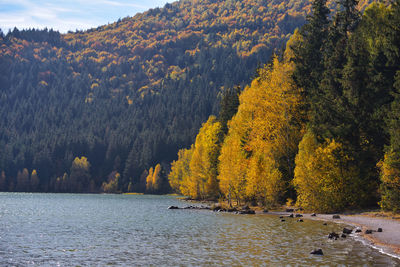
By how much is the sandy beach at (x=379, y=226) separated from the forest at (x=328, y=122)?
9.23ft

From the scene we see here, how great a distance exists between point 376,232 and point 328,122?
21247 millimetres

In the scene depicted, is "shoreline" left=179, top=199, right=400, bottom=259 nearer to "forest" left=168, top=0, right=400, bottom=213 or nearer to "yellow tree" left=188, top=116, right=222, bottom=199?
"forest" left=168, top=0, right=400, bottom=213

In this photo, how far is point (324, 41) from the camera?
212 feet

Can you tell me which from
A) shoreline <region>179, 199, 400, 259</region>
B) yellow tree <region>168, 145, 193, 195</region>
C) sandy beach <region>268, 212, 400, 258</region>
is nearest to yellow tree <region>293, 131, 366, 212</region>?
shoreline <region>179, 199, 400, 259</region>

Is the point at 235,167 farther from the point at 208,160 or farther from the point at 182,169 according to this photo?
the point at 182,169

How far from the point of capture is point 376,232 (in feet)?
109

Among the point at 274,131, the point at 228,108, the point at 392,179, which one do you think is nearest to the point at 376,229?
the point at 392,179

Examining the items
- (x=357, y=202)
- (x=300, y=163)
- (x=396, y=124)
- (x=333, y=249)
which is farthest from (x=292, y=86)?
(x=333, y=249)

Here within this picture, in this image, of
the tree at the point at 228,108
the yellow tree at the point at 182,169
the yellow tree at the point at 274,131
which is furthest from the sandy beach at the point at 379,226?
the yellow tree at the point at 182,169

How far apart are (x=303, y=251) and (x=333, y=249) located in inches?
80.9

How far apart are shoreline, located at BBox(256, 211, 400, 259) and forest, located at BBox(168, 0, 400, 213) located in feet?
9.85

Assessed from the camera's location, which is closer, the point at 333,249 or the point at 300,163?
the point at 333,249

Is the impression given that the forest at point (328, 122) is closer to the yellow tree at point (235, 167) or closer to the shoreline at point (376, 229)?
the yellow tree at point (235, 167)

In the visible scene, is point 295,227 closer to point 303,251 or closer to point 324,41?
point 303,251
